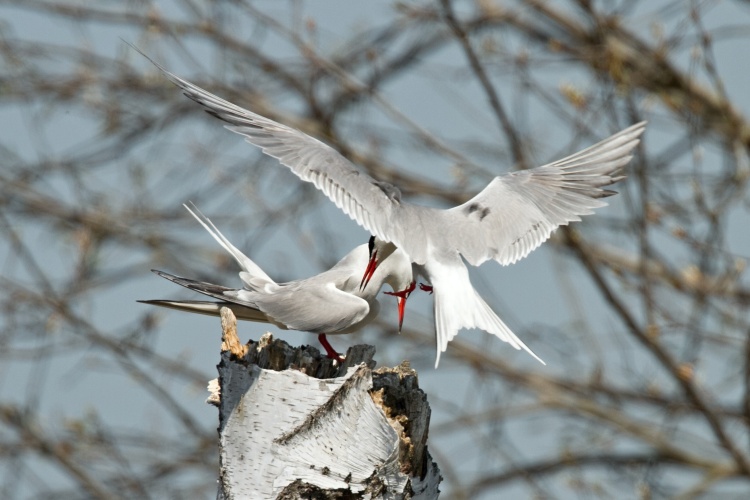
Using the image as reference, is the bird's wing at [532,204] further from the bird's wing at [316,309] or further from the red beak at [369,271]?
the bird's wing at [316,309]

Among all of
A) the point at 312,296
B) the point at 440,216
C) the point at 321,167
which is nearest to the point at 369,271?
the point at 312,296

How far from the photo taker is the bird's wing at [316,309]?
4.73 m

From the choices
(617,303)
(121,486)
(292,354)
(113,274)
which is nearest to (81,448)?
(121,486)

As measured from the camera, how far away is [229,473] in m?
3.40

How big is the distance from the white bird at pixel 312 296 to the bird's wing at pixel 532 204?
0.44 metres

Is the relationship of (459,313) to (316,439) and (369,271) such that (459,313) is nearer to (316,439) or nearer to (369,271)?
(369,271)

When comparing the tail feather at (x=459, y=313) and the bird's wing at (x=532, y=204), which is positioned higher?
the bird's wing at (x=532, y=204)

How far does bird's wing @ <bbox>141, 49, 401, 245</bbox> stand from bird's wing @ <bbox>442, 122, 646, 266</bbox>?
330 millimetres

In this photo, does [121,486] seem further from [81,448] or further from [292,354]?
[292,354]

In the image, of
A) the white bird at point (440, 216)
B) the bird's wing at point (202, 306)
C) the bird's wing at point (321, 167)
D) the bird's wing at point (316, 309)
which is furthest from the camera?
the bird's wing at point (202, 306)

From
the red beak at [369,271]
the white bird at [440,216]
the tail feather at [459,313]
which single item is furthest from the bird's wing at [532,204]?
the red beak at [369,271]

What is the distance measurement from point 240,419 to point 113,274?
19.1ft

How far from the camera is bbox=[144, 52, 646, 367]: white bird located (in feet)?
14.3

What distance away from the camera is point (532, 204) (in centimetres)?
507
